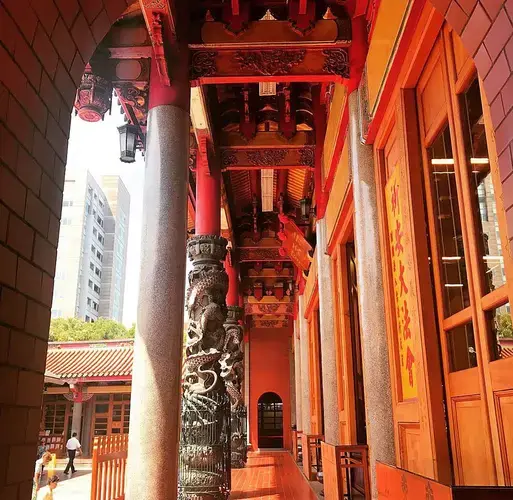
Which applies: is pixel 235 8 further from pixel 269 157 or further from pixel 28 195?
pixel 28 195

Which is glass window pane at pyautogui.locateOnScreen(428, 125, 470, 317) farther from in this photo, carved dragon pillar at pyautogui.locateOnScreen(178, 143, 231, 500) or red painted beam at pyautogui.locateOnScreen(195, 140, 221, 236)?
red painted beam at pyautogui.locateOnScreen(195, 140, 221, 236)

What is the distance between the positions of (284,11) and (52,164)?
456cm

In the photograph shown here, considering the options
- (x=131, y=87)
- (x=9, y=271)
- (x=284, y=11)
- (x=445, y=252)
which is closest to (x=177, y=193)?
(x=131, y=87)

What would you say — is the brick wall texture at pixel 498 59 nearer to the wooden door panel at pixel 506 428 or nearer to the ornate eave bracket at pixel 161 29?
the wooden door panel at pixel 506 428

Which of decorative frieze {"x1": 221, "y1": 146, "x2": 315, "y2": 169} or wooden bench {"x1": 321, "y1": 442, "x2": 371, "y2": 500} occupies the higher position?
decorative frieze {"x1": 221, "y1": 146, "x2": 315, "y2": 169}

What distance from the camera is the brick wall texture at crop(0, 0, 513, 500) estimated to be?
1306 millimetres

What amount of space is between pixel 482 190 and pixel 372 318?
1682mm

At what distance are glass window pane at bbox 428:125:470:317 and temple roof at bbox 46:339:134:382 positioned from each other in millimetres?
15489

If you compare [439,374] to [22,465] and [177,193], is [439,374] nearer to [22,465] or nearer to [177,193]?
[22,465]

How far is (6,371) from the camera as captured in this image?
1.30 m

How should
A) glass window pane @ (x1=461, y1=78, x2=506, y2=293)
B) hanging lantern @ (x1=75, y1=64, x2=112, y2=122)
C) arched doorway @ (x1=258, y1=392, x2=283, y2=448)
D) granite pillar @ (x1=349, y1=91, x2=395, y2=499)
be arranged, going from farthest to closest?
arched doorway @ (x1=258, y1=392, x2=283, y2=448) → hanging lantern @ (x1=75, y1=64, x2=112, y2=122) → granite pillar @ (x1=349, y1=91, x2=395, y2=499) → glass window pane @ (x1=461, y1=78, x2=506, y2=293)

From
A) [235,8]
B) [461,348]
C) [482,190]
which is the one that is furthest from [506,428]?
[235,8]

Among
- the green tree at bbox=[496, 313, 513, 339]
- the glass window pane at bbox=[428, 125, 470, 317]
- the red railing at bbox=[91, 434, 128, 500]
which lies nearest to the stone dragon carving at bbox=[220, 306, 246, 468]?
the red railing at bbox=[91, 434, 128, 500]

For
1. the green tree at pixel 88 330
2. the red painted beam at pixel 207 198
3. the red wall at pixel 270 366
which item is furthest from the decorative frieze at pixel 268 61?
the green tree at pixel 88 330
